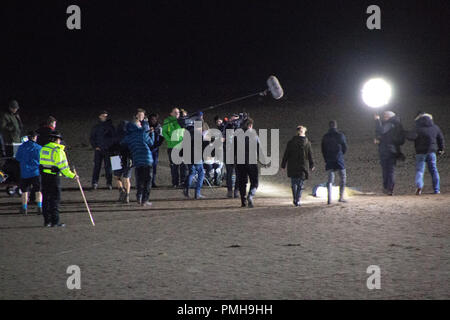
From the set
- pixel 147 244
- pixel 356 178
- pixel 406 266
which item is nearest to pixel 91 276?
pixel 147 244

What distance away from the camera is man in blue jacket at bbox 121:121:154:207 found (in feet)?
43.5

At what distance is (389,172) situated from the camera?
14867 millimetres

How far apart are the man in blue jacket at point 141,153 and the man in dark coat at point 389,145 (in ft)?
17.3

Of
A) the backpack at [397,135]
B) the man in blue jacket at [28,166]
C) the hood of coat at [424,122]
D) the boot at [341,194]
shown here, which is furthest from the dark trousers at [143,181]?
the hood of coat at [424,122]

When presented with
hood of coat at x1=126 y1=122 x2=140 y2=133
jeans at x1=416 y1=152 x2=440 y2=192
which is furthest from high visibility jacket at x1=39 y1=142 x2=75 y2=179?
jeans at x1=416 y1=152 x2=440 y2=192

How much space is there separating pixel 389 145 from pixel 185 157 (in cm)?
468

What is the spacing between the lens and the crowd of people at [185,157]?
499 inches

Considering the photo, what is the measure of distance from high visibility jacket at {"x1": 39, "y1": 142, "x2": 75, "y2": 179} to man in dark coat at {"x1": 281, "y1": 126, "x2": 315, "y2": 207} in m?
4.50

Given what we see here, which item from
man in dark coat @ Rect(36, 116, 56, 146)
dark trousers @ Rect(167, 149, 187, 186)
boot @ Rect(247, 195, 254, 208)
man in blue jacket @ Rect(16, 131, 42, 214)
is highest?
man in dark coat @ Rect(36, 116, 56, 146)

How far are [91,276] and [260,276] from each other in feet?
6.78

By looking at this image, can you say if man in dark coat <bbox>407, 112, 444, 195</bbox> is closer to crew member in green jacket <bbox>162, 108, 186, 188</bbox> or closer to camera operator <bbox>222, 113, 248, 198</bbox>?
camera operator <bbox>222, 113, 248, 198</bbox>

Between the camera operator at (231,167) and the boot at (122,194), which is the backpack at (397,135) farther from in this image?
the boot at (122,194)

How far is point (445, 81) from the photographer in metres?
40.8
